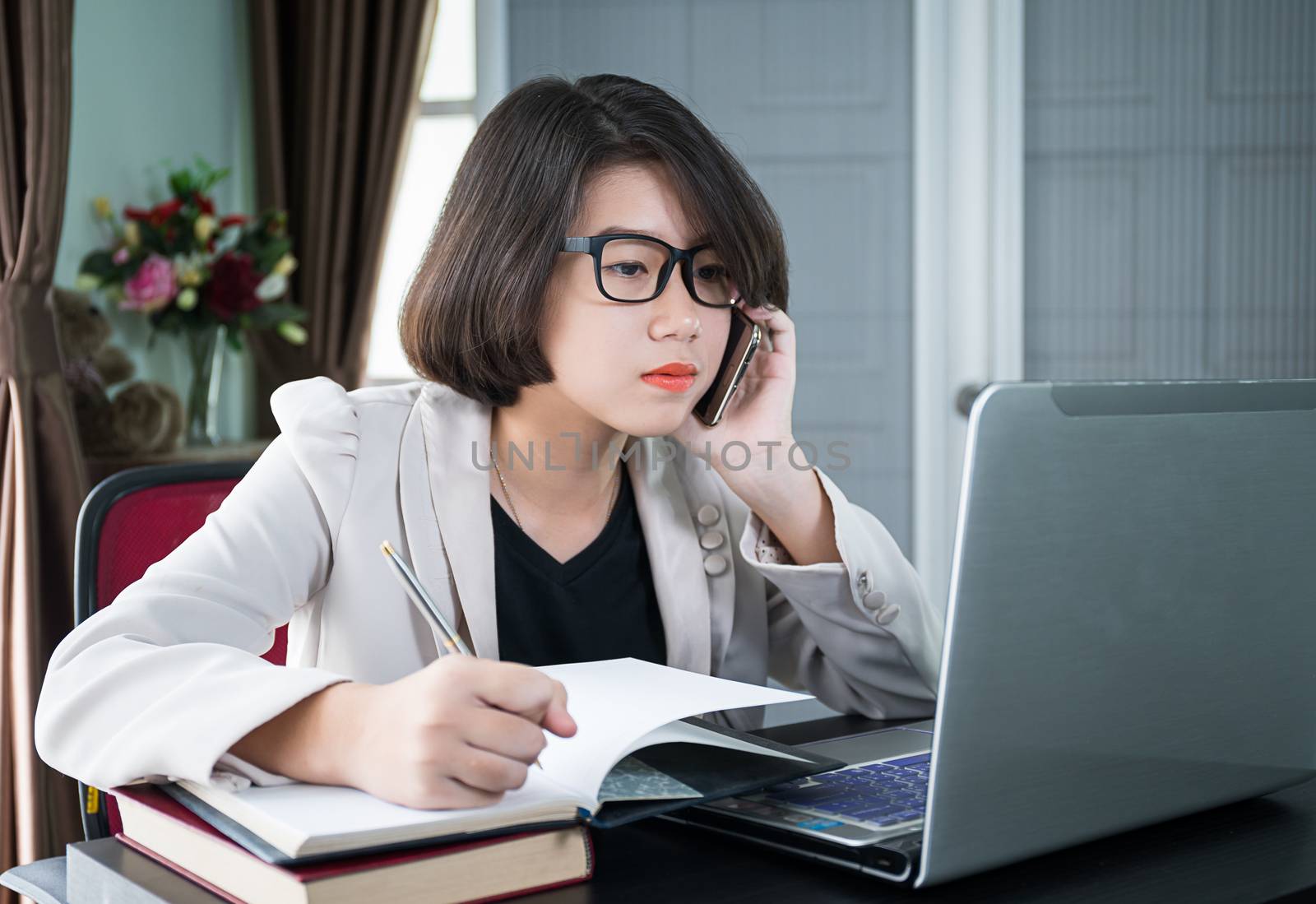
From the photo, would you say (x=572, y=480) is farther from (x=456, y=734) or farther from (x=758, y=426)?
(x=456, y=734)

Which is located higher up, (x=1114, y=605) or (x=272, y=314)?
(x=272, y=314)

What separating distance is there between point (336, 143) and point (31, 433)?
4.22ft

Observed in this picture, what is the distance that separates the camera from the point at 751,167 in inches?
123

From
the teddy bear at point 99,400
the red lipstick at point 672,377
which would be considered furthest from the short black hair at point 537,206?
the teddy bear at point 99,400

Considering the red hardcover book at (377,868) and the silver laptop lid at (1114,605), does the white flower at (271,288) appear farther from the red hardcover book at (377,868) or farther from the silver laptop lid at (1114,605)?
the silver laptop lid at (1114,605)

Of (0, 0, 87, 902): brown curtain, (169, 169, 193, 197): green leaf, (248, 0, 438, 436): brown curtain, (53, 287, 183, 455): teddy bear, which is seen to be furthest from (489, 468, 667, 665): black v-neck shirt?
(248, 0, 438, 436): brown curtain

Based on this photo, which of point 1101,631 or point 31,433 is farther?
point 31,433

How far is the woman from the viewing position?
1.14m

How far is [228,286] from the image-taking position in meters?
2.65

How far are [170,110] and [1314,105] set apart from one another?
2.79 metres

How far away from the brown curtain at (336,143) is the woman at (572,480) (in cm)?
187

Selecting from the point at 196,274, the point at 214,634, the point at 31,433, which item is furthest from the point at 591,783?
the point at 196,274

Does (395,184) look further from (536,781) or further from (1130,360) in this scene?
(536,781)

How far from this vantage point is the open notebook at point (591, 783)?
0.64 m
